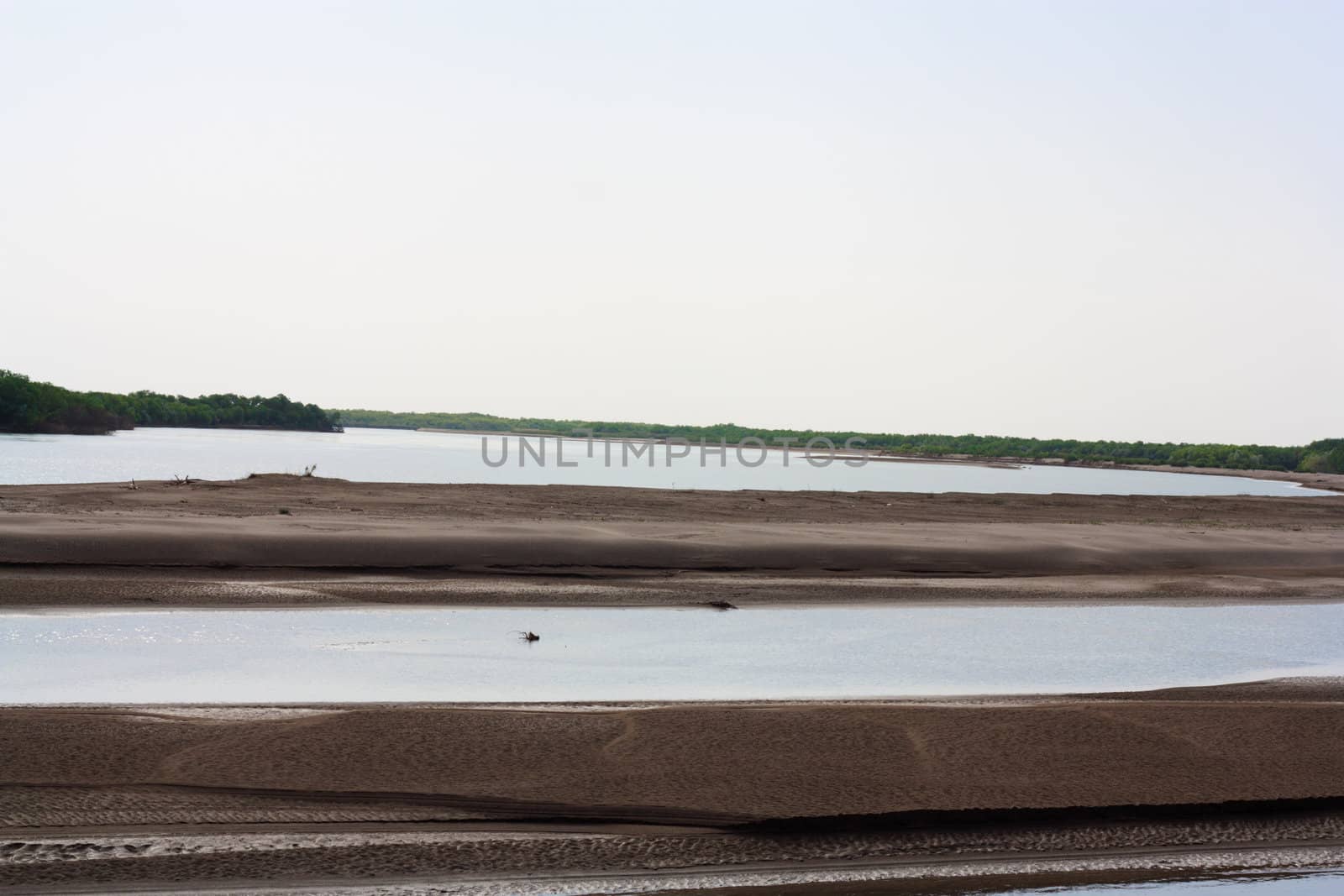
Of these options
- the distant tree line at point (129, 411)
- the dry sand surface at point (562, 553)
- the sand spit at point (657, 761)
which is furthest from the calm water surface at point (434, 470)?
the sand spit at point (657, 761)

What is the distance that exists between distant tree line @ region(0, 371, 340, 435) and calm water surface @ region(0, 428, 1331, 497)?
2.03 meters

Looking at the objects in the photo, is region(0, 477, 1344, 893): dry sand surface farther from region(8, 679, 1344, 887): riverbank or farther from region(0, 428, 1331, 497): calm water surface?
region(0, 428, 1331, 497): calm water surface

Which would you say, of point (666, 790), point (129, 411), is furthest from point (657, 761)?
point (129, 411)

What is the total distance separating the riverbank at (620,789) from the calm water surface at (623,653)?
189 centimetres

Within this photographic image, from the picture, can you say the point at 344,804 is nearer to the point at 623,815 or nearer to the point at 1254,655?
the point at 623,815

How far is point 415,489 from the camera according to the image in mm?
37094

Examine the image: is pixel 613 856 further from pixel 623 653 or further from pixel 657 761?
pixel 623 653

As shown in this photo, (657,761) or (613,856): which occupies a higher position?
(657,761)

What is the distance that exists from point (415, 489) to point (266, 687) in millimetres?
25643

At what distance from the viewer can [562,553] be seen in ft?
77.2

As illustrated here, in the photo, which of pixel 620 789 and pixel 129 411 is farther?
pixel 129 411

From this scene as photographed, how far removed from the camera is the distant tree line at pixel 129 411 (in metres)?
82.0

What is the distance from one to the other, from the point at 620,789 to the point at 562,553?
1547cm

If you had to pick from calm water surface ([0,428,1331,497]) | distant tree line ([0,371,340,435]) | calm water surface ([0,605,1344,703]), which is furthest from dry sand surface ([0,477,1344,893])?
distant tree line ([0,371,340,435])
